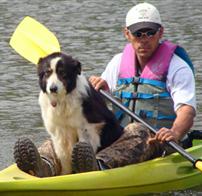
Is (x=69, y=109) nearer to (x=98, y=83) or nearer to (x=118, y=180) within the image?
(x=98, y=83)

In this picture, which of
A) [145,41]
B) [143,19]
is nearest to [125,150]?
[145,41]

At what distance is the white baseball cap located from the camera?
20.7 ft

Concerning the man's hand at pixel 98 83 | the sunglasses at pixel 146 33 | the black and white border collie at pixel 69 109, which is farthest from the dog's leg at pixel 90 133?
the sunglasses at pixel 146 33

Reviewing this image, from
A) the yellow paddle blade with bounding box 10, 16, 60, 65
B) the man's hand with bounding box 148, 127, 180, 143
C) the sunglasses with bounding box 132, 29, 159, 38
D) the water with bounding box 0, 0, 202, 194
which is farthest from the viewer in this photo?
the water with bounding box 0, 0, 202, 194

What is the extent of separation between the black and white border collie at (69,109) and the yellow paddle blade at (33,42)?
0.50 metres

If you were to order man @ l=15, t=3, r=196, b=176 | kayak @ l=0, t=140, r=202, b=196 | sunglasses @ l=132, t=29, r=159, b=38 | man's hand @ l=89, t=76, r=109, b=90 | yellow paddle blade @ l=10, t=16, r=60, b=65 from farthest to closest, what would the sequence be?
yellow paddle blade @ l=10, t=16, r=60, b=65 → sunglasses @ l=132, t=29, r=159, b=38 → man's hand @ l=89, t=76, r=109, b=90 → man @ l=15, t=3, r=196, b=176 → kayak @ l=0, t=140, r=202, b=196

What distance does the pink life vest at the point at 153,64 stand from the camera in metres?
6.34

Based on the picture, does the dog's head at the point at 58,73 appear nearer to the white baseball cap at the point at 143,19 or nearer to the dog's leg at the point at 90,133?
the dog's leg at the point at 90,133

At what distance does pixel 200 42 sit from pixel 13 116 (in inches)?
173

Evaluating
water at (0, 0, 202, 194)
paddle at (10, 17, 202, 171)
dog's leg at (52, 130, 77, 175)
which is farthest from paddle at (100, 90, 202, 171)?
water at (0, 0, 202, 194)

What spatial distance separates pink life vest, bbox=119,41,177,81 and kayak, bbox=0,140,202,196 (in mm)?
585

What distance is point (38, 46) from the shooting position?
6.58m

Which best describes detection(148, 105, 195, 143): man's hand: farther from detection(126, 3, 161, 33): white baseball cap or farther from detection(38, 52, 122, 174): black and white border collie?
detection(126, 3, 161, 33): white baseball cap

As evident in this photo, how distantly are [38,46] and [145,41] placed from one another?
2.66 ft
